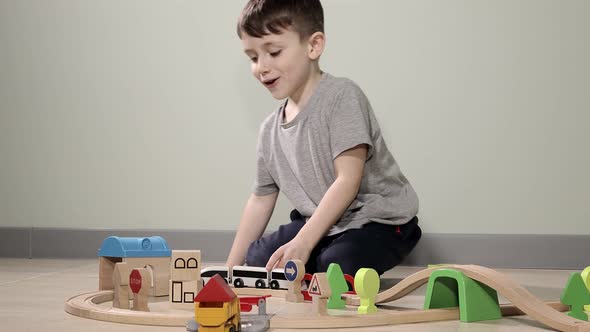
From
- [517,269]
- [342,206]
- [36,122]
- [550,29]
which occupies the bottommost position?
[517,269]

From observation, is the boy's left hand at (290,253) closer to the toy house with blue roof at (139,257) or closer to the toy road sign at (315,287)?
the toy house with blue roof at (139,257)

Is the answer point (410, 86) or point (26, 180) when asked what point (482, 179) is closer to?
point (410, 86)

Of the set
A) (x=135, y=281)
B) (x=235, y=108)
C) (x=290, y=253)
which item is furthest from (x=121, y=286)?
(x=235, y=108)

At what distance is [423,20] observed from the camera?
1.84m

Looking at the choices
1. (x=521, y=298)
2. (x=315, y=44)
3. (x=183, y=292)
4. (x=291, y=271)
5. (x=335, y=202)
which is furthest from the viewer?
(x=315, y=44)

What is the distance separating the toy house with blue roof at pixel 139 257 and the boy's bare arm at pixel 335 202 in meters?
0.19

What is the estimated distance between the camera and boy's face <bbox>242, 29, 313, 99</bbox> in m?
1.46

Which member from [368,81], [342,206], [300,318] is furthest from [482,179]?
[300,318]

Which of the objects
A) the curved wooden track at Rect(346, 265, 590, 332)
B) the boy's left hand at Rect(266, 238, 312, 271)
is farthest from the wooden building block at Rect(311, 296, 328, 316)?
the boy's left hand at Rect(266, 238, 312, 271)

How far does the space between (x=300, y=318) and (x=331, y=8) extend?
1.13 meters

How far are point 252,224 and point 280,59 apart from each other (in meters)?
0.33

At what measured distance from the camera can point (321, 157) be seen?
4.86 feet

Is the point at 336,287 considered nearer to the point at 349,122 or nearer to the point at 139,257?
the point at 139,257

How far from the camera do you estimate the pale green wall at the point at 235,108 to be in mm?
1775
